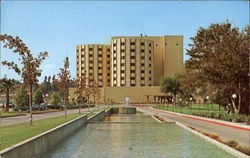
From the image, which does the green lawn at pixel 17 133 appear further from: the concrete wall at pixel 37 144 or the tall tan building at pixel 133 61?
the tall tan building at pixel 133 61

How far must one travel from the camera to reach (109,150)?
45.8ft

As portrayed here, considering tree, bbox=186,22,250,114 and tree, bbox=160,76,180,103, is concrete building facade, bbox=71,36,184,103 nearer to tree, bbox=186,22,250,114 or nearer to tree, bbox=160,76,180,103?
tree, bbox=160,76,180,103

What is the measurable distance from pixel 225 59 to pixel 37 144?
25135 mm

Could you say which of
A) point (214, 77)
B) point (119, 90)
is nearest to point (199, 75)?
point (214, 77)

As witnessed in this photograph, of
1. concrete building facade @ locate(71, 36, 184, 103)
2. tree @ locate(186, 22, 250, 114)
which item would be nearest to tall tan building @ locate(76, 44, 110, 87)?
concrete building facade @ locate(71, 36, 184, 103)

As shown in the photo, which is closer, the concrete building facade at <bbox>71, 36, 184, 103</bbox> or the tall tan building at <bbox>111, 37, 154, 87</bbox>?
the concrete building facade at <bbox>71, 36, 184, 103</bbox>

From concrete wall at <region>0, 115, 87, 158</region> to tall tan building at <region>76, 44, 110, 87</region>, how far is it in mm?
112086

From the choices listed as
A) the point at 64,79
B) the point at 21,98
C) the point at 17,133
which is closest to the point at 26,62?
the point at 17,133

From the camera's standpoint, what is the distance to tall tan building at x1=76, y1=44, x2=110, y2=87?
13038cm

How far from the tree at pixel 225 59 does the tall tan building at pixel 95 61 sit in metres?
91.5

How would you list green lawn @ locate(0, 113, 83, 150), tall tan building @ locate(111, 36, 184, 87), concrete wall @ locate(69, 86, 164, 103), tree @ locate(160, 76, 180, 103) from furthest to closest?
tall tan building @ locate(111, 36, 184, 87), concrete wall @ locate(69, 86, 164, 103), tree @ locate(160, 76, 180, 103), green lawn @ locate(0, 113, 83, 150)

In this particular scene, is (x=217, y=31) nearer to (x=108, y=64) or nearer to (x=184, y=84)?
(x=184, y=84)

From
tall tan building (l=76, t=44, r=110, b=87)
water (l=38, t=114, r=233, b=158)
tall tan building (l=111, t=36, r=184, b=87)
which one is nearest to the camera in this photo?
water (l=38, t=114, r=233, b=158)

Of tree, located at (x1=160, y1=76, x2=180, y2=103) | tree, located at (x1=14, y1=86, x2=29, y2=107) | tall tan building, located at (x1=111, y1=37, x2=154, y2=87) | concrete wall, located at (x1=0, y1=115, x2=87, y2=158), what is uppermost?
tall tan building, located at (x1=111, y1=37, x2=154, y2=87)
